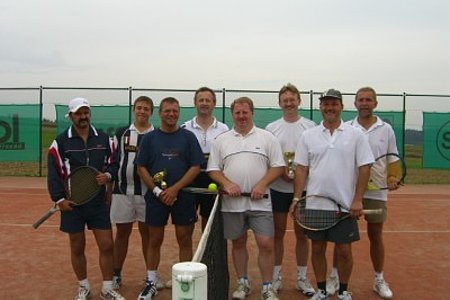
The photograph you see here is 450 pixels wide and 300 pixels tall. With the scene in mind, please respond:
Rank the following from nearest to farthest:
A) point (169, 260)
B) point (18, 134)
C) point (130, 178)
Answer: point (130, 178) < point (169, 260) < point (18, 134)

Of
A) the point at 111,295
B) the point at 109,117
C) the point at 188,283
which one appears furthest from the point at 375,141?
the point at 109,117

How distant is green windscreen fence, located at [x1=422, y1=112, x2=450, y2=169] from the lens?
51.9ft

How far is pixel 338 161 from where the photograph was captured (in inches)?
173

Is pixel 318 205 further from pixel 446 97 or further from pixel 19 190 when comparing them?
pixel 446 97

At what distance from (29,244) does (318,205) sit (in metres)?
4.50

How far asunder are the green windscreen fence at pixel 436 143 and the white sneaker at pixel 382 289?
1156 centimetres

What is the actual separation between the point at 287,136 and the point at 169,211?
1.35m

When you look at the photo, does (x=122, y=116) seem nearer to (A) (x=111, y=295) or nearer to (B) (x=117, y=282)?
(B) (x=117, y=282)

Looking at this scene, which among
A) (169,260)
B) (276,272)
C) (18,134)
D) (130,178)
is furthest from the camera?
(18,134)

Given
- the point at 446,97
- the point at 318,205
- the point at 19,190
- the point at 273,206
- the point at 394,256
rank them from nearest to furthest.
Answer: the point at 318,205
the point at 273,206
the point at 394,256
the point at 19,190
the point at 446,97

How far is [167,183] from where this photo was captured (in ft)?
15.8

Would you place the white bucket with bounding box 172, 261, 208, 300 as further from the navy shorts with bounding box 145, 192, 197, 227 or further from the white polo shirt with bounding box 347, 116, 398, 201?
the white polo shirt with bounding box 347, 116, 398, 201

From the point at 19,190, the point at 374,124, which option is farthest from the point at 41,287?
the point at 19,190

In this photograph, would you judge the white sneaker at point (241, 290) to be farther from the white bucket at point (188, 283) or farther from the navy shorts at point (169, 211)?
the white bucket at point (188, 283)
